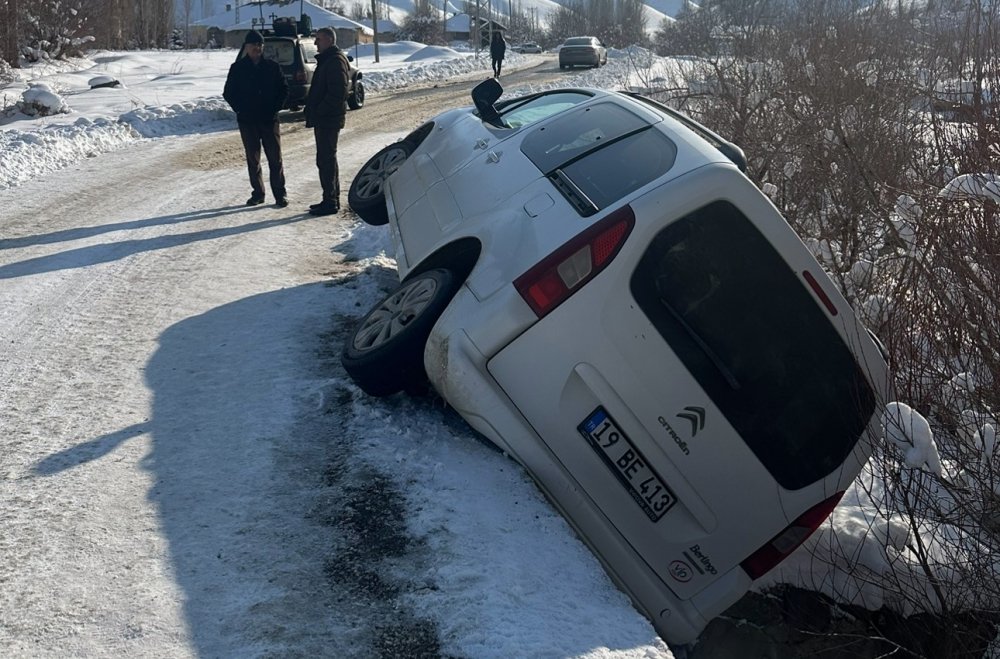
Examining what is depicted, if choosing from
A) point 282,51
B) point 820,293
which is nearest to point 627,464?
point 820,293

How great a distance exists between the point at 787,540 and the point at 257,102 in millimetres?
7564

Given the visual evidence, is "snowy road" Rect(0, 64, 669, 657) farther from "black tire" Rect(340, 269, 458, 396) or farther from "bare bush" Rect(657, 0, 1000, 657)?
"bare bush" Rect(657, 0, 1000, 657)

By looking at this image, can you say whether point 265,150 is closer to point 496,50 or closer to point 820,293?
point 820,293

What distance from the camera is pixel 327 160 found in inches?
389

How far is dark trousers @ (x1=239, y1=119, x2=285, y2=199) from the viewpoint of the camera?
9797 millimetres

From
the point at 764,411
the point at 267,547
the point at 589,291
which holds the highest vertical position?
the point at 589,291

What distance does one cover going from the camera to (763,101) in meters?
10.2

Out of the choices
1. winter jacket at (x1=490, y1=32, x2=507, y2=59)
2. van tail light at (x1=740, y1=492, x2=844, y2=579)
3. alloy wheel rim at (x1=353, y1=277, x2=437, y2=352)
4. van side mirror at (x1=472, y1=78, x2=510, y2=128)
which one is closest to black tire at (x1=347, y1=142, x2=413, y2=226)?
van side mirror at (x1=472, y1=78, x2=510, y2=128)

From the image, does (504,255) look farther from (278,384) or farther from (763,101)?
(763,101)

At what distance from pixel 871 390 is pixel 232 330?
4048mm

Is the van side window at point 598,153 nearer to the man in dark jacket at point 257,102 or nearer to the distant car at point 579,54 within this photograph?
the man in dark jacket at point 257,102

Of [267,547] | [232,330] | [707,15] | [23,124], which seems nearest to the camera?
[267,547]

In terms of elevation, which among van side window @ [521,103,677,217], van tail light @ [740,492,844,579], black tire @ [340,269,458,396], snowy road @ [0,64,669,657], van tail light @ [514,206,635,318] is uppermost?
van side window @ [521,103,677,217]

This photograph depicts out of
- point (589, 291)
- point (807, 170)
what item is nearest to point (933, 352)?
point (589, 291)
